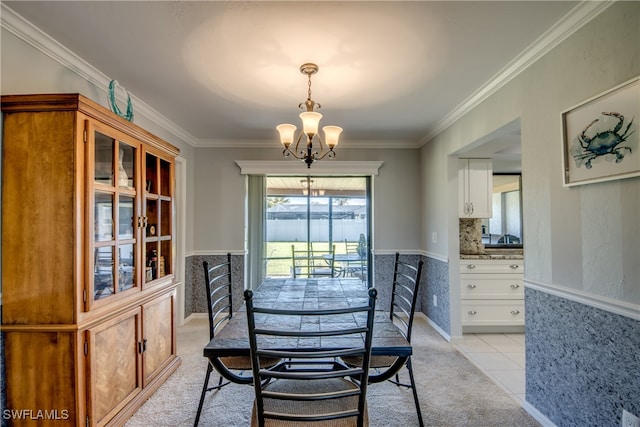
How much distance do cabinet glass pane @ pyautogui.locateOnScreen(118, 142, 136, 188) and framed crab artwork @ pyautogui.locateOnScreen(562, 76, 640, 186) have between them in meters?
2.64

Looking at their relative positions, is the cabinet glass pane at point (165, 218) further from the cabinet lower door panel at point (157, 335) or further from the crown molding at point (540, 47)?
the crown molding at point (540, 47)

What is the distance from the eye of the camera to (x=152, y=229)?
8.43ft

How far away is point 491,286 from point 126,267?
3.56 m

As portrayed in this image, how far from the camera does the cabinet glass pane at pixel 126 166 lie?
7.00ft

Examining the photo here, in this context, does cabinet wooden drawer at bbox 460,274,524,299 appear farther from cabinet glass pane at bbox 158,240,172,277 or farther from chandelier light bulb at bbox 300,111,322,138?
cabinet glass pane at bbox 158,240,172,277

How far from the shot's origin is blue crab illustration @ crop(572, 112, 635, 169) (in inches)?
59.6

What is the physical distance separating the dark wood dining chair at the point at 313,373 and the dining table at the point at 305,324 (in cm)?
6

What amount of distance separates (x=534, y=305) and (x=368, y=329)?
1510mm

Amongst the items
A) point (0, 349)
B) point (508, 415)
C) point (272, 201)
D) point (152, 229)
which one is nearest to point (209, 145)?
point (272, 201)

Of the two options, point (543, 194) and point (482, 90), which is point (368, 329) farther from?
point (482, 90)

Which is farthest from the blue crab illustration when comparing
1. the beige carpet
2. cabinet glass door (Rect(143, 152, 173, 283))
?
cabinet glass door (Rect(143, 152, 173, 283))

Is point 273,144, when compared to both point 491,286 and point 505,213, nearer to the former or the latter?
point 491,286

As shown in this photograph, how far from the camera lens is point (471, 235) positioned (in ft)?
13.6

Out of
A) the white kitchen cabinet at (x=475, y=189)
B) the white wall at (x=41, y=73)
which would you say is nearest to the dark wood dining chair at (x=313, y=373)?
the white wall at (x=41, y=73)
